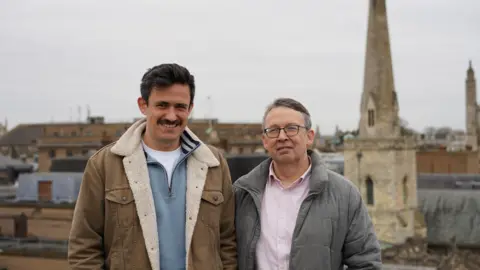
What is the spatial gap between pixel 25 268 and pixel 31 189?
9.72m

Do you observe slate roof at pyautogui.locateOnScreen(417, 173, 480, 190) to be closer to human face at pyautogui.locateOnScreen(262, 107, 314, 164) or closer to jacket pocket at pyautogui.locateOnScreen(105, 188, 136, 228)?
human face at pyautogui.locateOnScreen(262, 107, 314, 164)

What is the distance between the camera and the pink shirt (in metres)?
4.67

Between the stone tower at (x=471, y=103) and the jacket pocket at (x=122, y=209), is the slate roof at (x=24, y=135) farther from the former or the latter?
the jacket pocket at (x=122, y=209)

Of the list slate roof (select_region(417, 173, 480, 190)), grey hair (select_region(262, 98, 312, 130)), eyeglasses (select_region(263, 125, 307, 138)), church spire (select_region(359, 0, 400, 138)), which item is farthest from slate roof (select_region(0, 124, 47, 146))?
eyeglasses (select_region(263, 125, 307, 138))

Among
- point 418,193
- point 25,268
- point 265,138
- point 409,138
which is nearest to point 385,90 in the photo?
point 409,138

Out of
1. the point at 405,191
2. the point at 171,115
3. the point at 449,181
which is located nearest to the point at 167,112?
the point at 171,115

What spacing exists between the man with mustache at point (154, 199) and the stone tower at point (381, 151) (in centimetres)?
3989

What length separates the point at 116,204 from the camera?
4.43 m

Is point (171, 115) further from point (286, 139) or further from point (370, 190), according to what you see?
point (370, 190)

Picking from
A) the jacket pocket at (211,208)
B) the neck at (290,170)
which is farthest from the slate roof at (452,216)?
the jacket pocket at (211,208)

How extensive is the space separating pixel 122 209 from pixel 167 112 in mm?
720

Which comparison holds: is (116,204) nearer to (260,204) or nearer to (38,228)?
(260,204)

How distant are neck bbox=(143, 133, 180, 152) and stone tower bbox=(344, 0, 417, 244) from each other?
131 feet

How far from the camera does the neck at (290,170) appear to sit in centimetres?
477
